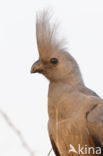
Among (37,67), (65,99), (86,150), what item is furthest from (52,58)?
(86,150)

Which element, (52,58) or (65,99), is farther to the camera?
(52,58)

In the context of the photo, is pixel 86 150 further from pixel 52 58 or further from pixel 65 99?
pixel 52 58

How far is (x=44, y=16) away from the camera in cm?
306

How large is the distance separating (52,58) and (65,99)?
0.41 metres

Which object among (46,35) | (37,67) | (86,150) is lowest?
(86,150)

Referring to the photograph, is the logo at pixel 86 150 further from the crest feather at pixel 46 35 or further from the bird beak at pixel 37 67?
the crest feather at pixel 46 35

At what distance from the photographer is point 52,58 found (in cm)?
292

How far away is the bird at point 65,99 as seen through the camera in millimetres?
2578

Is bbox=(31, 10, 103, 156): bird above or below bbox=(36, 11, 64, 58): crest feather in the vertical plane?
below

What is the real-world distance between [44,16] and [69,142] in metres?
1.20

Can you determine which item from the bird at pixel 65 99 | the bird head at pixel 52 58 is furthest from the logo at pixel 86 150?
the bird head at pixel 52 58

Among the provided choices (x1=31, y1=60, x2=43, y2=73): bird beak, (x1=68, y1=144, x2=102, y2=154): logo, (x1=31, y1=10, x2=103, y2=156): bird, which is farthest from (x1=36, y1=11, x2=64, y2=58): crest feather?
(x1=68, y1=144, x2=102, y2=154): logo

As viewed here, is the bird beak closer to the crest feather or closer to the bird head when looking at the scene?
the bird head

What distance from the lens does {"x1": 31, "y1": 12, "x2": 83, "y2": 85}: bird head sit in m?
2.89
